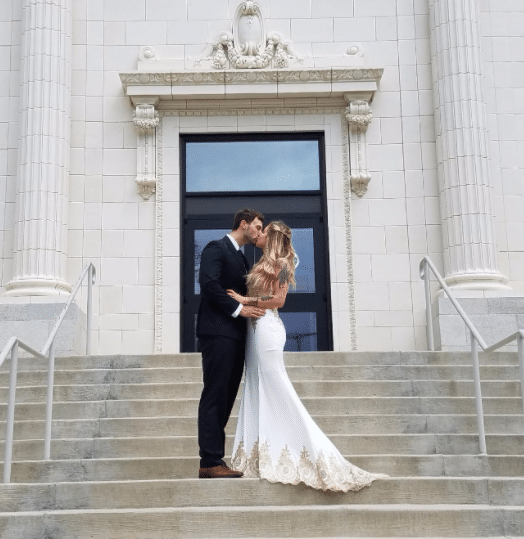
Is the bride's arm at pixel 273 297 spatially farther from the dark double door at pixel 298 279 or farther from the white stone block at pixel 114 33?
the white stone block at pixel 114 33

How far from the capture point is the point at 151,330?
456 inches

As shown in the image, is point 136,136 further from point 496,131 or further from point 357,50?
point 496,131

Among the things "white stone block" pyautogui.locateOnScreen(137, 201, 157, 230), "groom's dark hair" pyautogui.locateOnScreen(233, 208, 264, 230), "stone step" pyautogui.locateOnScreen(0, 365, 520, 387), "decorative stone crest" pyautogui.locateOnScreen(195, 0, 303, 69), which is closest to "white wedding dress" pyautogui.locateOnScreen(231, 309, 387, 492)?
"groom's dark hair" pyautogui.locateOnScreen(233, 208, 264, 230)

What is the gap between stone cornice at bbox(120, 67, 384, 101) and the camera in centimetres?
1202

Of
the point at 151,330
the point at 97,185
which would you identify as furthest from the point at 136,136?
the point at 151,330

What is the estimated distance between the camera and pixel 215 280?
6266 mm

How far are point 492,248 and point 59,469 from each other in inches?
270

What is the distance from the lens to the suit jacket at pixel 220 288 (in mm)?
6211

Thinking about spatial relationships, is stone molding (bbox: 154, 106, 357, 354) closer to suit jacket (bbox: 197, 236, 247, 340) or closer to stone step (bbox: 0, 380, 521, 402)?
stone step (bbox: 0, 380, 521, 402)

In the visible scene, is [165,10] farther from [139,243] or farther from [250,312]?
[250,312]

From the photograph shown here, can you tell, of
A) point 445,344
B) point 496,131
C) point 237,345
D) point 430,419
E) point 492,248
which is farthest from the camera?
point 496,131

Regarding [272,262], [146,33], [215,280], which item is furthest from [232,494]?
[146,33]

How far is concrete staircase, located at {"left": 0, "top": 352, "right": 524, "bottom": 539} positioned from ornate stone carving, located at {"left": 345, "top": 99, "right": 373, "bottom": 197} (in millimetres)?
3590

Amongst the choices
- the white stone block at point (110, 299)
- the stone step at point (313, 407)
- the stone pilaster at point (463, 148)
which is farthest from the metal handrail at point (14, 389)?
the stone pilaster at point (463, 148)
